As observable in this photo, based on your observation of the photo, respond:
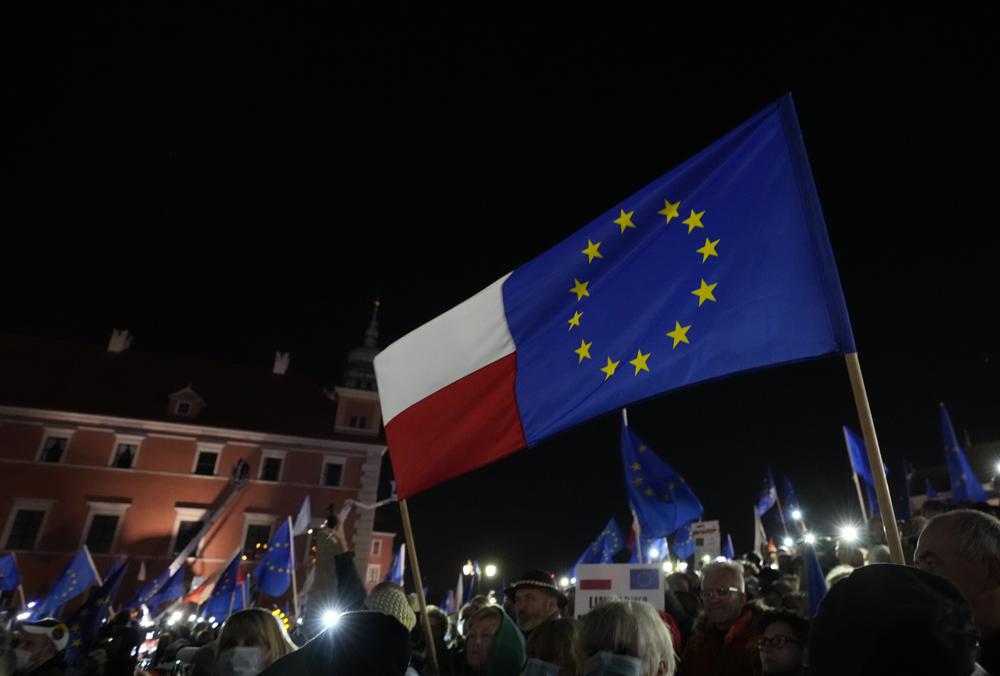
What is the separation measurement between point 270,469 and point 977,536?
37.0m

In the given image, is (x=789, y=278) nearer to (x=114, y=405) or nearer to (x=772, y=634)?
(x=772, y=634)

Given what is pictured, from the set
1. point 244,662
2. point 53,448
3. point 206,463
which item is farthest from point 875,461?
point 53,448

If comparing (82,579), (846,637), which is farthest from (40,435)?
(846,637)

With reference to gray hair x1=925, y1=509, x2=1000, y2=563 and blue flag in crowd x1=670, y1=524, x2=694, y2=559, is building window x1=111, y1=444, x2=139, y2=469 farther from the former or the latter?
gray hair x1=925, y1=509, x2=1000, y2=563

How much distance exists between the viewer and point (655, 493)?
10.6m

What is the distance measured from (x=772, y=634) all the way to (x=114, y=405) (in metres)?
39.8

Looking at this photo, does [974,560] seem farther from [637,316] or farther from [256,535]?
[256,535]

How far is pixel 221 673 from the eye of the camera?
3.82 m

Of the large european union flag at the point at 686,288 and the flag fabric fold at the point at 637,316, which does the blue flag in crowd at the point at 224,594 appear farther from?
the large european union flag at the point at 686,288

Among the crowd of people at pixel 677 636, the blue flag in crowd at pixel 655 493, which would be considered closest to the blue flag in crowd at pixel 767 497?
the blue flag in crowd at pixel 655 493

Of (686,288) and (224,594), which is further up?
(686,288)

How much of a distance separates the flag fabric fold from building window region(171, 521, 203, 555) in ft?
105

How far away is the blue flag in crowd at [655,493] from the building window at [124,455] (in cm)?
3193

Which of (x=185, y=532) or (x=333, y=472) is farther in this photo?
(x=333, y=472)
